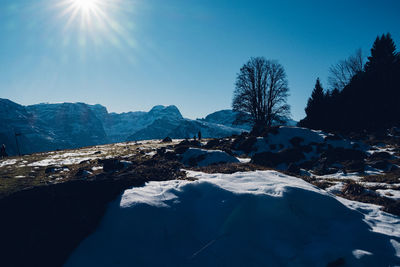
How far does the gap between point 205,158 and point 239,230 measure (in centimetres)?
960

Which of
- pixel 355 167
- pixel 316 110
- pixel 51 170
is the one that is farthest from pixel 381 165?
pixel 316 110

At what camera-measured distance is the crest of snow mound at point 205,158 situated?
1409cm

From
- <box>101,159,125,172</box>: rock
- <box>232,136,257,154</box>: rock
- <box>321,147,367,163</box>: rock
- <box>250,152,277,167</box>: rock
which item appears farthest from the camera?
<box>232,136,257,154</box>: rock

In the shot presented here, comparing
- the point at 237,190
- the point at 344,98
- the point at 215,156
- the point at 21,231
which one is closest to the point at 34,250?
the point at 21,231

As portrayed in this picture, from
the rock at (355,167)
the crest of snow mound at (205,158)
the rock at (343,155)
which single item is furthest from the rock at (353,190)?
the crest of snow mound at (205,158)

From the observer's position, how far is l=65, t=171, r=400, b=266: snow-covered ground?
14.9ft

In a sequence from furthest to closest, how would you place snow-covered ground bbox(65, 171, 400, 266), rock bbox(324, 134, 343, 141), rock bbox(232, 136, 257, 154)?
rock bbox(232, 136, 257, 154)
rock bbox(324, 134, 343, 141)
snow-covered ground bbox(65, 171, 400, 266)

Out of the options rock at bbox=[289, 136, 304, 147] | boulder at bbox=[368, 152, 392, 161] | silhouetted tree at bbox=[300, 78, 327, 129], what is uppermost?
silhouetted tree at bbox=[300, 78, 327, 129]

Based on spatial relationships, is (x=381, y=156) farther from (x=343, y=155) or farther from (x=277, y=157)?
(x=277, y=157)

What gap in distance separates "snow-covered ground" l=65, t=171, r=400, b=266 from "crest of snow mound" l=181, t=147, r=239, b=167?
7.36m

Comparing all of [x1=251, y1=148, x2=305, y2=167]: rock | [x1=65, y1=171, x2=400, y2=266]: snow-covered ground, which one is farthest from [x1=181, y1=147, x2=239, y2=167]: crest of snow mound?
[x1=65, y1=171, x2=400, y2=266]: snow-covered ground

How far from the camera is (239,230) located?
5.13 metres

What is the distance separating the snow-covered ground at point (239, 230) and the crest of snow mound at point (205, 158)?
7356 millimetres

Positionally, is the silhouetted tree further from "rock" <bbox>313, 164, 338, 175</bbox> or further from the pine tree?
"rock" <bbox>313, 164, 338, 175</bbox>
